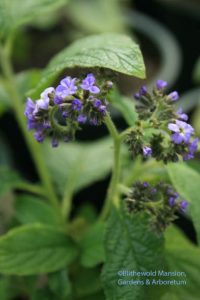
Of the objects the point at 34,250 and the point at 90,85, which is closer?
the point at 90,85

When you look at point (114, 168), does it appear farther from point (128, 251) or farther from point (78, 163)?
point (78, 163)

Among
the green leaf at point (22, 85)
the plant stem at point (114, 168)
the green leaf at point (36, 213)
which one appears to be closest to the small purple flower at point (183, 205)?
the plant stem at point (114, 168)

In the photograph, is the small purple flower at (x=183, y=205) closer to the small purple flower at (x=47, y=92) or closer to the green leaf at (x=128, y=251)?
the green leaf at (x=128, y=251)

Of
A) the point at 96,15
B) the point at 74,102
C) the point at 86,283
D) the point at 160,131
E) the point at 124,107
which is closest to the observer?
the point at 74,102

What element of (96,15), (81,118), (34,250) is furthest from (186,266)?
(96,15)

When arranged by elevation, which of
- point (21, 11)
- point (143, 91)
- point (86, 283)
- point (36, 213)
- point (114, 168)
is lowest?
point (86, 283)

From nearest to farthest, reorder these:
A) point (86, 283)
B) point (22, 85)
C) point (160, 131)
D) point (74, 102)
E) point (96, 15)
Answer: point (74, 102)
point (160, 131)
point (86, 283)
point (22, 85)
point (96, 15)

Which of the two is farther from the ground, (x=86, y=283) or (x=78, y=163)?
(x=78, y=163)
